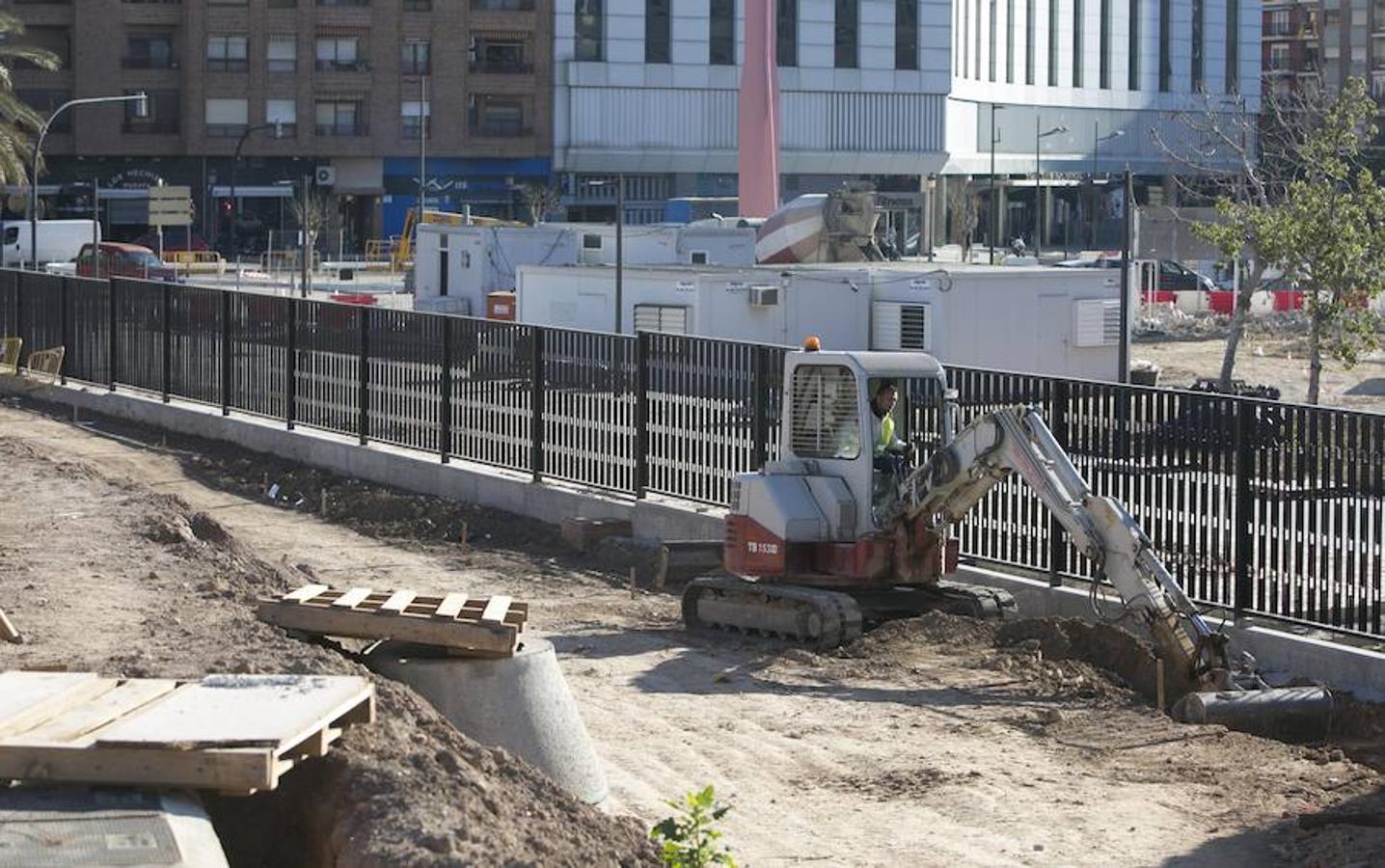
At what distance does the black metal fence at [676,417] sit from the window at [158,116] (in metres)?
58.5

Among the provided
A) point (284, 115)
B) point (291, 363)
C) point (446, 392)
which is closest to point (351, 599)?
point (446, 392)

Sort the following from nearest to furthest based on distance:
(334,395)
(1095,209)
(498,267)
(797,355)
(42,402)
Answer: (797,355)
(334,395)
(42,402)
(498,267)
(1095,209)

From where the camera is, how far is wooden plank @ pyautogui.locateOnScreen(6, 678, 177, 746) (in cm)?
931

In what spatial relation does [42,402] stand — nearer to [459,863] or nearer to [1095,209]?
[459,863]

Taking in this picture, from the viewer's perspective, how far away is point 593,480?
24.9m

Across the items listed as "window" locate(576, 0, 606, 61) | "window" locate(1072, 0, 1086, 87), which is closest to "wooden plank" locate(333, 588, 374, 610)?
"window" locate(576, 0, 606, 61)

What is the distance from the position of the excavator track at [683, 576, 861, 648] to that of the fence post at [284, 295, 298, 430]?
1207 cm

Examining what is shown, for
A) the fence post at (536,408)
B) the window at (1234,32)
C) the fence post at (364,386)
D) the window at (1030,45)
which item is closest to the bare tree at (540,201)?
the window at (1030,45)

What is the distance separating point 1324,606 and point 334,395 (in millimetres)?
15748

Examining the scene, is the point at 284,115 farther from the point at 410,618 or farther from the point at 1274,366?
the point at 410,618

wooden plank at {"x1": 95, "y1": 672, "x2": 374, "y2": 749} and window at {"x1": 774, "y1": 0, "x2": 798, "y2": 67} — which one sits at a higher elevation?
window at {"x1": 774, "y1": 0, "x2": 798, "y2": 67}

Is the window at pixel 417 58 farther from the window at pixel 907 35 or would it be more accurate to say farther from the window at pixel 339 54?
the window at pixel 907 35

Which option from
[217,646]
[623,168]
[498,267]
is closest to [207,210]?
[623,168]

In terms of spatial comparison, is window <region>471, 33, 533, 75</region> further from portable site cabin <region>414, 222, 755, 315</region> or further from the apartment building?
portable site cabin <region>414, 222, 755, 315</region>
